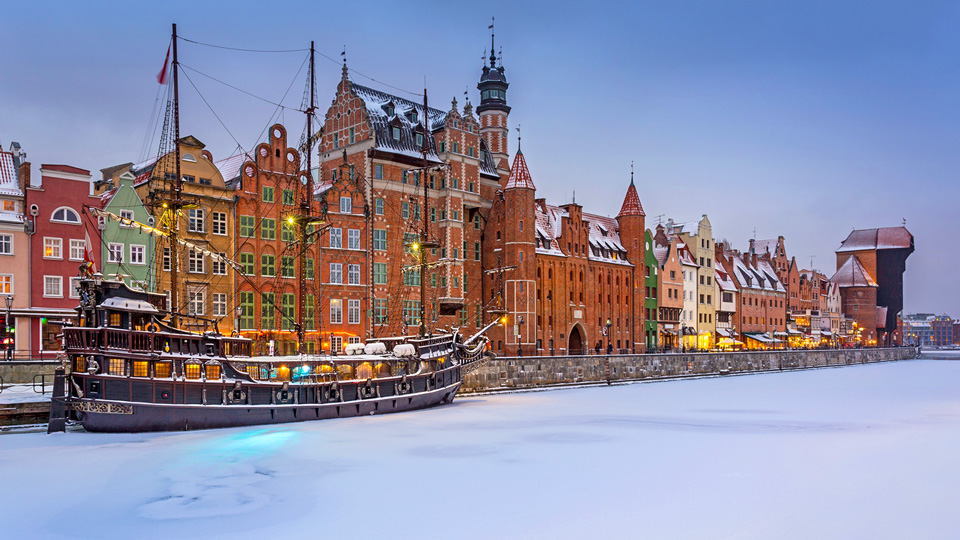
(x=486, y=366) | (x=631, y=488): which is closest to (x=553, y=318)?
(x=486, y=366)

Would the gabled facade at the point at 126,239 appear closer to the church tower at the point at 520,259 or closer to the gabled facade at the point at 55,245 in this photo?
the gabled facade at the point at 55,245

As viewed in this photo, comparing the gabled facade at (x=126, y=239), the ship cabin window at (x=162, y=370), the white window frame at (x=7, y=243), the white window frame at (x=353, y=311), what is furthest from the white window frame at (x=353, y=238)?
the ship cabin window at (x=162, y=370)

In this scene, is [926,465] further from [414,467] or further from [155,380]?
[155,380]

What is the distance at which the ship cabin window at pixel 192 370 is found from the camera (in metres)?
38.0

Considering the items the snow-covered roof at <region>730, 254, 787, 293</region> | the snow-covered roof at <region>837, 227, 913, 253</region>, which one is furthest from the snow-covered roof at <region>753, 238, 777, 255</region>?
the snow-covered roof at <region>837, 227, 913, 253</region>

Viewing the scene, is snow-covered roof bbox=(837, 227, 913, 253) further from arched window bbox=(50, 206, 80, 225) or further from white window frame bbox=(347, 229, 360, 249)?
arched window bbox=(50, 206, 80, 225)

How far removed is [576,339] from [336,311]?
34.1 metres

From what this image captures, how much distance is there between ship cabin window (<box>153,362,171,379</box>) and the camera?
37.0 meters

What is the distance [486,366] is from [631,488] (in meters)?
35.1

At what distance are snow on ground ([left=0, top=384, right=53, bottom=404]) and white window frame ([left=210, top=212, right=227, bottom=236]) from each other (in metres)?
16.5

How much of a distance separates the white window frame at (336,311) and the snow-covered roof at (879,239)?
128314 mm

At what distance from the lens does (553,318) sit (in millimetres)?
80688

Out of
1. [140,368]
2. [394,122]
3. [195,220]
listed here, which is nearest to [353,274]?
[195,220]

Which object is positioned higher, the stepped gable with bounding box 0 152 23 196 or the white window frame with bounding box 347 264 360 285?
the stepped gable with bounding box 0 152 23 196
